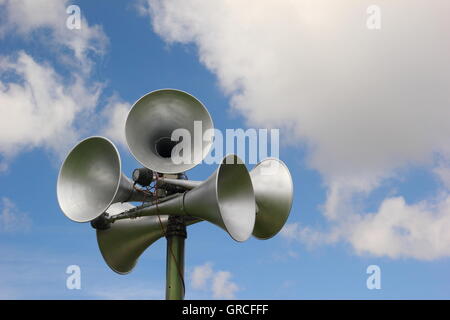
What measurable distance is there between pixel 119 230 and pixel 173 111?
304 centimetres

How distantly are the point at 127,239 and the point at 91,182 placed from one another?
6.18 feet

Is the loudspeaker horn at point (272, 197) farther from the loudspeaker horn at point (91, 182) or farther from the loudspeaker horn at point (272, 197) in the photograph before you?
the loudspeaker horn at point (91, 182)

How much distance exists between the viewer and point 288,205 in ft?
38.7

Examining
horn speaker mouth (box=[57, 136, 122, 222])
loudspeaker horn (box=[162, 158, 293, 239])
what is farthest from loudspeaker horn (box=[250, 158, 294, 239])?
horn speaker mouth (box=[57, 136, 122, 222])

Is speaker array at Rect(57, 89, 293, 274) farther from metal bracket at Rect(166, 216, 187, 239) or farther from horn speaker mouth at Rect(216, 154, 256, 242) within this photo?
metal bracket at Rect(166, 216, 187, 239)

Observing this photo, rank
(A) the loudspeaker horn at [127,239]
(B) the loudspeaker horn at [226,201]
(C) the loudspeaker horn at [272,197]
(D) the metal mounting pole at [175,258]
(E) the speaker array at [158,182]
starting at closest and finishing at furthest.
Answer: (B) the loudspeaker horn at [226,201] → (E) the speaker array at [158,182] → (D) the metal mounting pole at [175,258] → (A) the loudspeaker horn at [127,239] → (C) the loudspeaker horn at [272,197]

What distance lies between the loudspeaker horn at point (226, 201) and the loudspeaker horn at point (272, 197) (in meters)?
1.97

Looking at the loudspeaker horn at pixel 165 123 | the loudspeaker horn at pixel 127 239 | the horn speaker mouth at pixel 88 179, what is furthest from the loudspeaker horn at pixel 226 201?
the loudspeaker horn at pixel 127 239

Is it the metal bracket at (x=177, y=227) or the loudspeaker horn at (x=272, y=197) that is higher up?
the loudspeaker horn at (x=272, y=197)

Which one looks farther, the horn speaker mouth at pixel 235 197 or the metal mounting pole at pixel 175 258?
the metal mounting pole at pixel 175 258

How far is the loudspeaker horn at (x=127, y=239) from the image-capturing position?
1146cm

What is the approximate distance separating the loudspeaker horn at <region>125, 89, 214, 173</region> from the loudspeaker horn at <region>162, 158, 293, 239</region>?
1953 mm
